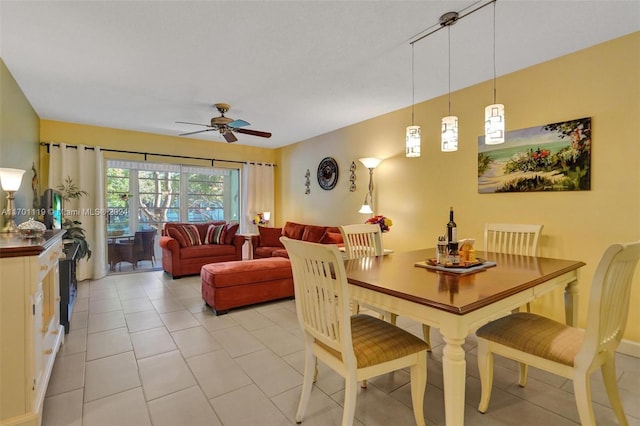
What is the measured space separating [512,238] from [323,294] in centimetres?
196

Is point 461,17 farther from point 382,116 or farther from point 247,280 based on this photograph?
point 247,280

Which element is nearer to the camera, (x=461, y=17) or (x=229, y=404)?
(x=229, y=404)

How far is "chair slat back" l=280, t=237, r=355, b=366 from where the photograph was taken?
135 centimetres

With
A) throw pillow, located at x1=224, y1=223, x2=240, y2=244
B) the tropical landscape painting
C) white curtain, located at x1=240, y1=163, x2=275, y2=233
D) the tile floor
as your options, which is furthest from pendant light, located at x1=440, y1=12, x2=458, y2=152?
white curtain, located at x1=240, y1=163, x2=275, y2=233

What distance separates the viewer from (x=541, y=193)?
9.27 ft

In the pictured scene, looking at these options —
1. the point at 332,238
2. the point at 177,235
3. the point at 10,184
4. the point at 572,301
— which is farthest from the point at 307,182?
the point at 572,301

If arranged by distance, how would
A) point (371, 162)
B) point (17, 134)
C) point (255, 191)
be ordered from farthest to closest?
point (255, 191), point (371, 162), point (17, 134)

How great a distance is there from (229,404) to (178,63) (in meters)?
2.77

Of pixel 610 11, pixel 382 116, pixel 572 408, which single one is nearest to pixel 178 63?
pixel 382 116

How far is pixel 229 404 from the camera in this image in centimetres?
184

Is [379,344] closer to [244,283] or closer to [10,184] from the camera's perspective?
[244,283]

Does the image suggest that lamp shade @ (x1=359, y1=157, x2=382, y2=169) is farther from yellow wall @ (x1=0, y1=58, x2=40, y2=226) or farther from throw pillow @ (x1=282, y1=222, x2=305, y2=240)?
yellow wall @ (x1=0, y1=58, x2=40, y2=226)

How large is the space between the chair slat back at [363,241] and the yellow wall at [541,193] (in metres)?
1.31

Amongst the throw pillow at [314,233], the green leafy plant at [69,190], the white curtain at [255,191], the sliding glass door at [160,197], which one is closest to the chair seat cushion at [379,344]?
the throw pillow at [314,233]
